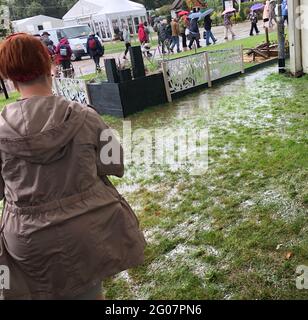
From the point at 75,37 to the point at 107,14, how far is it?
4.15 m

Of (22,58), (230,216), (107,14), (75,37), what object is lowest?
(230,216)

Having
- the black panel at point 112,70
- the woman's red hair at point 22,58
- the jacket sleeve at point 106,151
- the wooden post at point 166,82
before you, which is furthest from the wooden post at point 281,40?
the woman's red hair at point 22,58

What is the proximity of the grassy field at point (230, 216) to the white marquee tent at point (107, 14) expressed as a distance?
73.3ft

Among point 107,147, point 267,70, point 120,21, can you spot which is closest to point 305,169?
point 107,147

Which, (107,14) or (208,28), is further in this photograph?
(107,14)

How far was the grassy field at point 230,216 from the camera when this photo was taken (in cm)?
283

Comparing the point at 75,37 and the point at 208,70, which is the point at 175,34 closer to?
the point at 75,37

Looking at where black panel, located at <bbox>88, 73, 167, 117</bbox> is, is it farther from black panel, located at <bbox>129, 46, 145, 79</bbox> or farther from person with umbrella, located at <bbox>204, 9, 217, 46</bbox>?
person with umbrella, located at <bbox>204, 9, 217, 46</bbox>

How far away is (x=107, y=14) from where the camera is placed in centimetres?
2628

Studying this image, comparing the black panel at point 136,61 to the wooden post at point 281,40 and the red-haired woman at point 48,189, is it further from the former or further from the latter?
the red-haired woman at point 48,189

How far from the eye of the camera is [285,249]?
9.90ft

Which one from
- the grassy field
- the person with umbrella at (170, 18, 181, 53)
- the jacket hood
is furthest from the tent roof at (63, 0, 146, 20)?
the jacket hood

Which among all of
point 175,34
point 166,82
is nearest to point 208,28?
point 175,34

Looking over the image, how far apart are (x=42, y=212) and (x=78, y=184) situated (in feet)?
0.64
